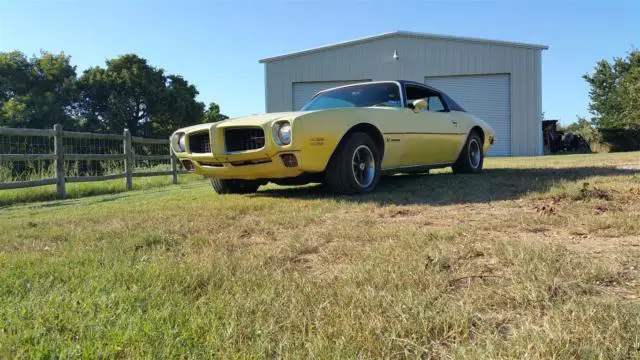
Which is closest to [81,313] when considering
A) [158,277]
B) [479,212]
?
[158,277]

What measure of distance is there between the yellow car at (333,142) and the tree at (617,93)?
1112 inches

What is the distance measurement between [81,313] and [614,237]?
2709 millimetres

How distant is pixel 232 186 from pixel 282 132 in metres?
1.69

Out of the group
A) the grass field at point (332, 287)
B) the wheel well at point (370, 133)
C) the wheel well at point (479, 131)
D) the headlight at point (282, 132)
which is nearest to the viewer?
the grass field at point (332, 287)

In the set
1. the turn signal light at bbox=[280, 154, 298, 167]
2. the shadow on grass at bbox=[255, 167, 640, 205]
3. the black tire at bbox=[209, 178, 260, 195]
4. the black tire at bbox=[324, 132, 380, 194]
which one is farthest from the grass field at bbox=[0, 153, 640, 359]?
the black tire at bbox=[209, 178, 260, 195]

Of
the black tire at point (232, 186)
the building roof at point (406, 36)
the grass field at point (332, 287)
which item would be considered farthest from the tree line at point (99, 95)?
the grass field at point (332, 287)

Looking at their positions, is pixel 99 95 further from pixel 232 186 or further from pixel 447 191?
pixel 447 191

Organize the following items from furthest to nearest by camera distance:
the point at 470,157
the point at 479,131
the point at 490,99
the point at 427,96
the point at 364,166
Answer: the point at 490,99
the point at 479,131
the point at 470,157
the point at 427,96
the point at 364,166

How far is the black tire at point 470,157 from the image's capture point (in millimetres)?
7355

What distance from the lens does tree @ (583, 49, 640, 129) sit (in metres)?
30.4

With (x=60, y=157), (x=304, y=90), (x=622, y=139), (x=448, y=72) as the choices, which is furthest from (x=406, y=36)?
(x=60, y=157)

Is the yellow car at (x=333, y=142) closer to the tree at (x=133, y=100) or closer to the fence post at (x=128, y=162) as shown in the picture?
the fence post at (x=128, y=162)

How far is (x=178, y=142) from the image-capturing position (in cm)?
580

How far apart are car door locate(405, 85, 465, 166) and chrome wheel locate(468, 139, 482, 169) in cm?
48
